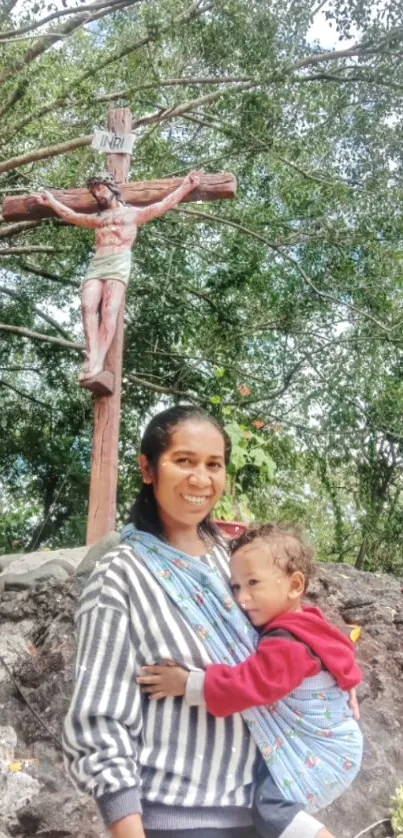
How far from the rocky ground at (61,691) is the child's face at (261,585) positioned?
1.60 m

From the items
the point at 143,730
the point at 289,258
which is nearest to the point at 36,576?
the point at 143,730

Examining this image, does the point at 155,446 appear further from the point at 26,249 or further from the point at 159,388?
the point at 26,249

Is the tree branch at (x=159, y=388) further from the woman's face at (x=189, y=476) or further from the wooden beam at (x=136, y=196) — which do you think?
the woman's face at (x=189, y=476)

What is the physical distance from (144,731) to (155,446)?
431mm

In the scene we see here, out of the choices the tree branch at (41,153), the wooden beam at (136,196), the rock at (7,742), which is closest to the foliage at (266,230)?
the tree branch at (41,153)

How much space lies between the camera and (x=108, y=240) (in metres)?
4.91

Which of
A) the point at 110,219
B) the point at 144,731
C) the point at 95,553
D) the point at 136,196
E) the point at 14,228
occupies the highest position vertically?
the point at 14,228

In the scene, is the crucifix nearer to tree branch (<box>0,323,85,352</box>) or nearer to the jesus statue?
the jesus statue

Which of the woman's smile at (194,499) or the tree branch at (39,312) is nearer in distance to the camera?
the woman's smile at (194,499)

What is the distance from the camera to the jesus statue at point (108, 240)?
478cm

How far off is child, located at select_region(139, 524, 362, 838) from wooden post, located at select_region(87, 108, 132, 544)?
2955 millimetres

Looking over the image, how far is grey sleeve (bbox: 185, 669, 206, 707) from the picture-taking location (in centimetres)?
124

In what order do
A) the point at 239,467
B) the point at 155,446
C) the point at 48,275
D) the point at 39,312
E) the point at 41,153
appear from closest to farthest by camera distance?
the point at 155,446
the point at 239,467
the point at 41,153
the point at 48,275
the point at 39,312

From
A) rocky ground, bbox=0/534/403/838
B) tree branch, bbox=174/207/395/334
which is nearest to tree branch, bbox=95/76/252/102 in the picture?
tree branch, bbox=174/207/395/334
